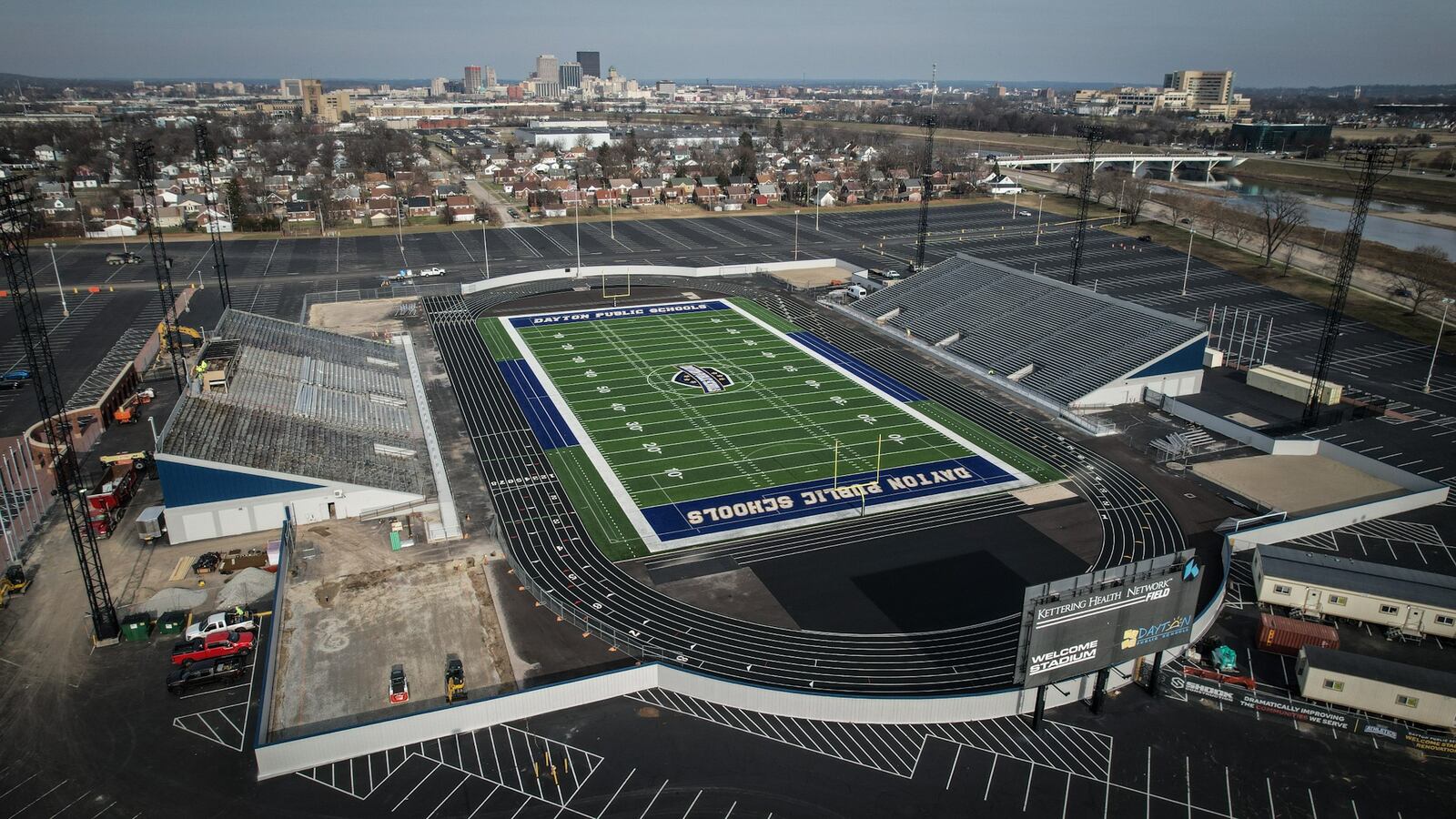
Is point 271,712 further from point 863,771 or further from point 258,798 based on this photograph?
point 863,771

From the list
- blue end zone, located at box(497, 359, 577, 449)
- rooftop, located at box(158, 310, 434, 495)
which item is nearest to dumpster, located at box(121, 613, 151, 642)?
rooftop, located at box(158, 310, 434, 495)

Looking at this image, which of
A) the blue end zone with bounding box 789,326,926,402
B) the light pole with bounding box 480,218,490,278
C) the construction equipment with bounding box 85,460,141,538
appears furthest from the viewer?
the light pole with bounding box 480,218,490,278

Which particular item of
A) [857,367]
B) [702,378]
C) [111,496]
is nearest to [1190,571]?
[857,367]

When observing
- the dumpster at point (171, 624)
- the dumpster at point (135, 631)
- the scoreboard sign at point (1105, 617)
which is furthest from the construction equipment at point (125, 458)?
the scoreboard sign at point (1105, 617)

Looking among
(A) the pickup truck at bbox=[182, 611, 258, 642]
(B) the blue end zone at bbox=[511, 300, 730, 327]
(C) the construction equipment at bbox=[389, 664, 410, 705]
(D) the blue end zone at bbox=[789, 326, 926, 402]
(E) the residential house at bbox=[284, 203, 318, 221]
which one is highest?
(E) the residential house at bbox=[284, 203, 318, 221]

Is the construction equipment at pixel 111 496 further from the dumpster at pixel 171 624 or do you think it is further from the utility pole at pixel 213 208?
the utility pole at pixel 213 208

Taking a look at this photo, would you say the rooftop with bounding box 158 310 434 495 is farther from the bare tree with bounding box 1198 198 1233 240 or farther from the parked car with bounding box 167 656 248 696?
the bare tree with bounding box 1198 198 1233 240

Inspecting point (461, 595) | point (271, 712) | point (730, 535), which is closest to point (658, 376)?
point (730, 535)
